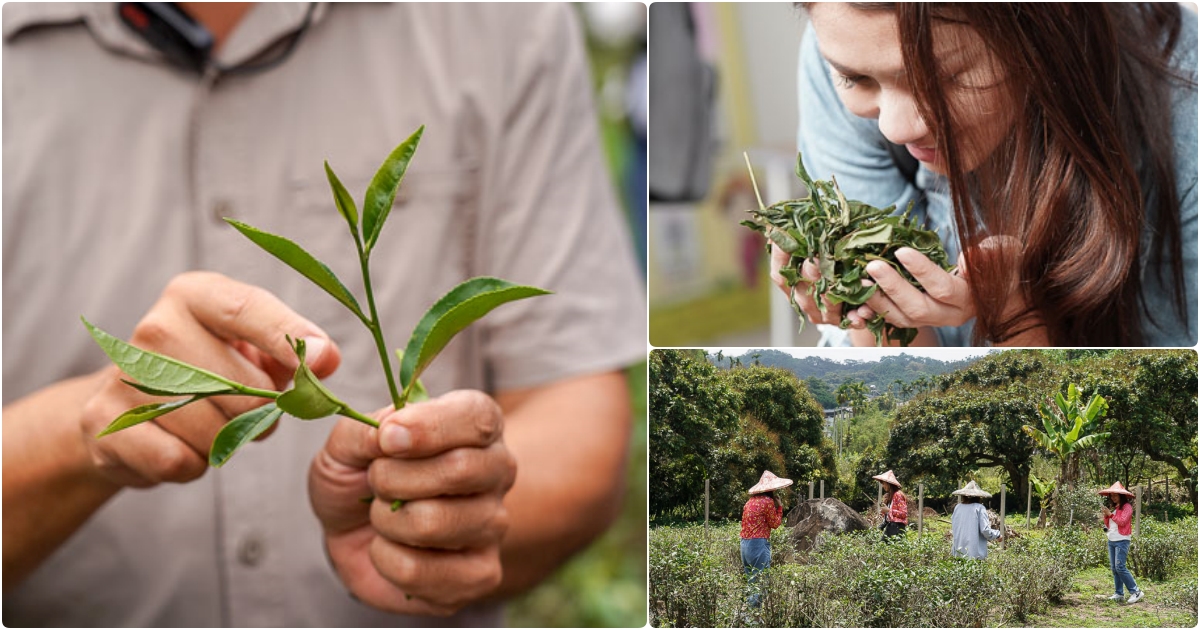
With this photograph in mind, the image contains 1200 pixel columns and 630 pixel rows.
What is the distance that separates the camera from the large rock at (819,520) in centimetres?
102

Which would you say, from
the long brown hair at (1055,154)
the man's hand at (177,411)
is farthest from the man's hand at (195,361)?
the long brown hair at (1055,154)

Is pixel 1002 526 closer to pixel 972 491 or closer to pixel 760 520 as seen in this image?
pixel 972 491

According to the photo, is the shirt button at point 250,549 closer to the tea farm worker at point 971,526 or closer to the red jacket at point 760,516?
the red jacket at point 760,516

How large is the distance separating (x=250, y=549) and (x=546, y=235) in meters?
0.43

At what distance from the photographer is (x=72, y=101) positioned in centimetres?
101

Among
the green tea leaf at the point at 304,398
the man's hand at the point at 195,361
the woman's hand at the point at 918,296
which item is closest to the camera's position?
the green tea leaf at the point at 304,398

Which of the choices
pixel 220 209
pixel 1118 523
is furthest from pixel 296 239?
pixel 1118 523

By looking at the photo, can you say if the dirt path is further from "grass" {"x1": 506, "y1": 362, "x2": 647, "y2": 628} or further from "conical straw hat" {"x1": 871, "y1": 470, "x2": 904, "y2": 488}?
"grass" {"x1": 506, "y1": 362, "x2": 647, "y2": 628}

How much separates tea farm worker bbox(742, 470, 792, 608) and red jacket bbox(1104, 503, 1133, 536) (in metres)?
0.32

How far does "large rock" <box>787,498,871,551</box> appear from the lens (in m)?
1.02

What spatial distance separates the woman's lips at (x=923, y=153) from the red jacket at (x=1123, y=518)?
398 mm

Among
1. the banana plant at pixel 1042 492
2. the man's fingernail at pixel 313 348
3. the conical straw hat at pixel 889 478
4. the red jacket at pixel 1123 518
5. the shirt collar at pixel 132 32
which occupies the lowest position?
the red jacket at pixel 1123 518

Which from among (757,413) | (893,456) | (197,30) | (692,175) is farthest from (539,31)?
(893,456)

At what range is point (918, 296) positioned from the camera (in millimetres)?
962
